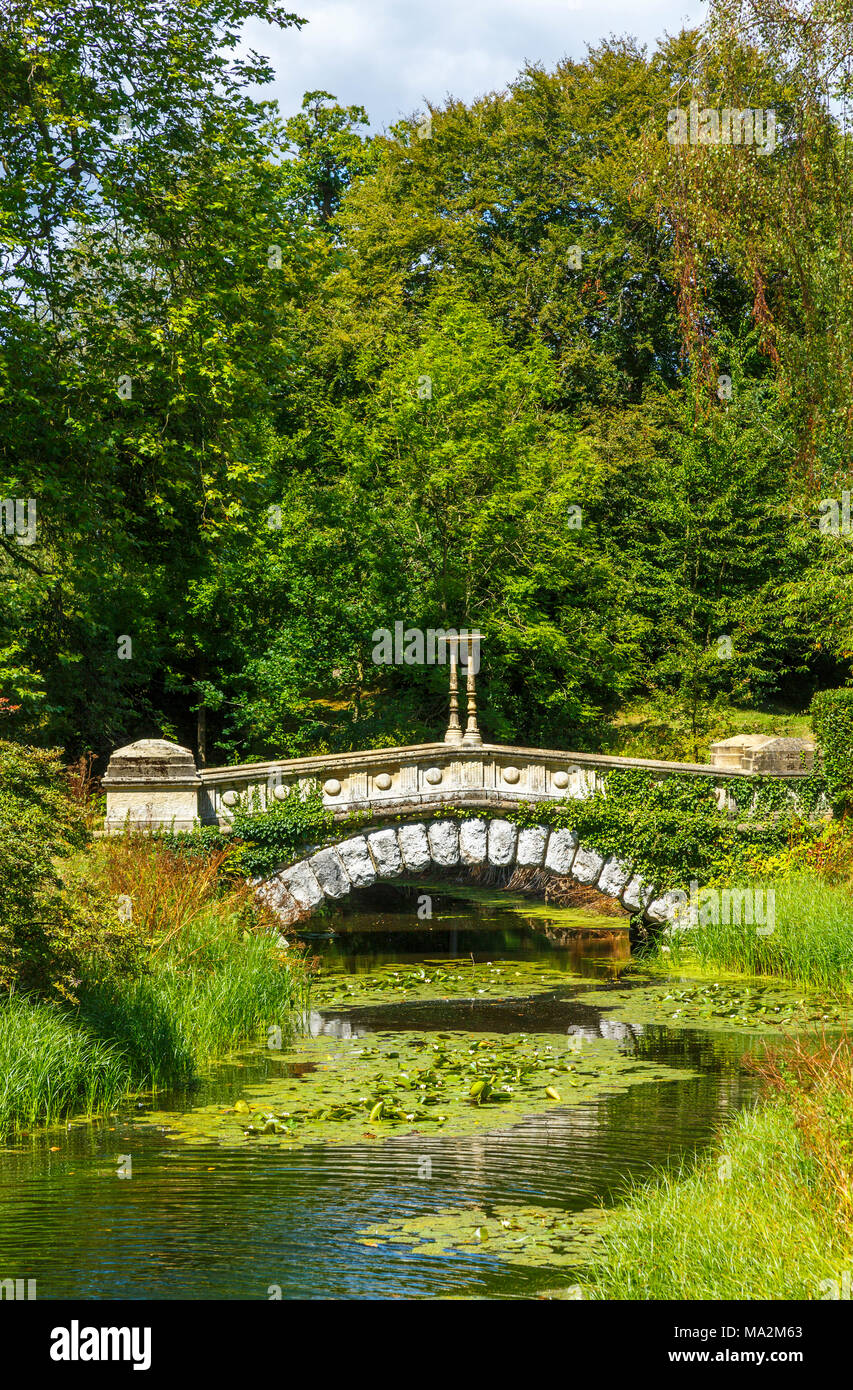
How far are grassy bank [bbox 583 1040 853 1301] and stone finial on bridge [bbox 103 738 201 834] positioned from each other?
33.1 ft

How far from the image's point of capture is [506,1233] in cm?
679

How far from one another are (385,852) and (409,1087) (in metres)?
7.59

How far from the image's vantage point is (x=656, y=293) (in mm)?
31016

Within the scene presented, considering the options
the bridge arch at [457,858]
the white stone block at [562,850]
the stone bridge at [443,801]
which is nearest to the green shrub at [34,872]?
the stone bridge at [443,801]

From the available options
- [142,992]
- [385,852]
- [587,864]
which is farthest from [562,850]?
[142,992]

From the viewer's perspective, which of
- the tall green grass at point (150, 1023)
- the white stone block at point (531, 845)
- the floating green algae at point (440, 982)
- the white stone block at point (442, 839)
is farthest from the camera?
the white stone block at point (531, 845)

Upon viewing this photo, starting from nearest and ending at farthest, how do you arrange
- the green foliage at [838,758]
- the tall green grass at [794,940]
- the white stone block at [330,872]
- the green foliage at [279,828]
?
the tall green grass at [794,940] → the green foliage at [279,828] → the white stone block at [330,872] → the green foliage at [838,758]

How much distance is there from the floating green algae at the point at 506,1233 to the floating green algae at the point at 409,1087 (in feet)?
6.14

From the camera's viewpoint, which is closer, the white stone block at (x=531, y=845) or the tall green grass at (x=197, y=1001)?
the tall green grass at (x=197, y=1001)

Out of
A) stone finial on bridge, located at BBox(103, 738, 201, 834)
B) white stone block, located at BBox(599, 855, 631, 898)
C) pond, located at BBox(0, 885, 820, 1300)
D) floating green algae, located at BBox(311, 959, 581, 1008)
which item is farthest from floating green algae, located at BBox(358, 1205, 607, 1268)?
white stone block, located at BBox(599, 855, 631, 898)

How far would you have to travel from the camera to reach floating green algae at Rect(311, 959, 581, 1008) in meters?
15.0

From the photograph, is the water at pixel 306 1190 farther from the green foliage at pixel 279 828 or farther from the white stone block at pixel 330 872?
the white stone block at pixel 330 872

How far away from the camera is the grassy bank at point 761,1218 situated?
17.9 ft

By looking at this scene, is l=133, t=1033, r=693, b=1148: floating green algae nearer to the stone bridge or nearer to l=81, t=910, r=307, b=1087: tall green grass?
l=81, t=910, r=307, b=1087: tall green grass
